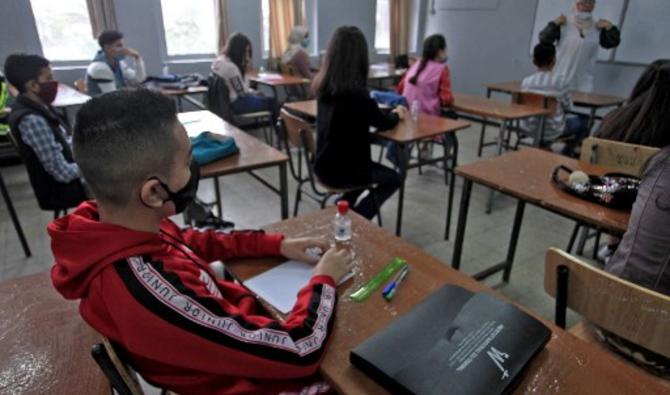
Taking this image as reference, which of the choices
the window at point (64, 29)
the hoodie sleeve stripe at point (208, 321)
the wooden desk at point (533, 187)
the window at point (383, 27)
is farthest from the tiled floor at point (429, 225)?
the window at point (383, 27)

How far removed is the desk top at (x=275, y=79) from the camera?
503 centimetres

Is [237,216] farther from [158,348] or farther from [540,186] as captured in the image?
[158,348]

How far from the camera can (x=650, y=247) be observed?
118 centimetres

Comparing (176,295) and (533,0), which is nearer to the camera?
(176,295)

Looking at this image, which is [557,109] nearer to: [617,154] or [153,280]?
[617,154]

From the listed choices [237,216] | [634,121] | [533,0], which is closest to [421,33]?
[533,0]

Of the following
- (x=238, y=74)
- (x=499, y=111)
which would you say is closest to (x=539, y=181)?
(x=499, y=111)

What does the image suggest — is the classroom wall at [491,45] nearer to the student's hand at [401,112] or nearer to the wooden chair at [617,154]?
the student's hand at [401,112]

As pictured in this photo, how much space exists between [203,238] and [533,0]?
5.89m

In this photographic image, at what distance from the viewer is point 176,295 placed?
0.75 metres

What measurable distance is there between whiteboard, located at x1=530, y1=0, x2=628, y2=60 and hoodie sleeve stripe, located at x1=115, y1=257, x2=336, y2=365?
5349 millimetres

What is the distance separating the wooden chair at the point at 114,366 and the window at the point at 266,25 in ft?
19.5

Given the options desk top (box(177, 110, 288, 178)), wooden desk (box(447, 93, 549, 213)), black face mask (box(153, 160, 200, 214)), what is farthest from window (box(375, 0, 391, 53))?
black face mask (box(153, 160, 200, 214))

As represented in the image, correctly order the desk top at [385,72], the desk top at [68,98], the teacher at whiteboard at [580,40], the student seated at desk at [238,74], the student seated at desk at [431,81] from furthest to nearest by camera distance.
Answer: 1. the desk top at [385,72]
2. the teacher at whiteboard at [580,40]
3. the student seated at desk at [238,74]
4. the student seated at desk at [431,81]
5. the desk top at [68,98]
